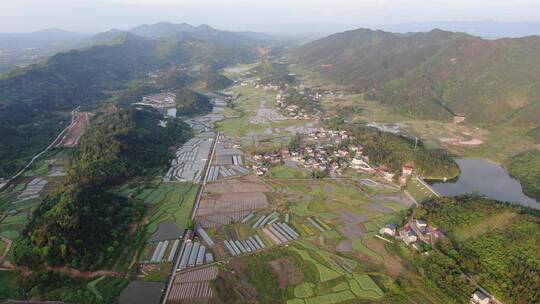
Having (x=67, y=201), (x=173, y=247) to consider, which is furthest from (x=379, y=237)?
(x=67, y=201)

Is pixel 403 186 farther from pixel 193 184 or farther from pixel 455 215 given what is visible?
pixel 193 184

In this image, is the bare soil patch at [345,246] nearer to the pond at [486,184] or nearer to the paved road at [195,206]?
the paved road at [195,206]

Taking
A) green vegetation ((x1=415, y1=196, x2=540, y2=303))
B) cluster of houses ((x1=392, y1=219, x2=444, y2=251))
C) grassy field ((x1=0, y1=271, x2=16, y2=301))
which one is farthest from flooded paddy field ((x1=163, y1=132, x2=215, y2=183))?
green vegetation ((x1=415, y1=196, x2=540, y2=303))

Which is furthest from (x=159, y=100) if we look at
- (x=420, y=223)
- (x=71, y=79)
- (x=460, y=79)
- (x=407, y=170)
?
(x=460, y=79)

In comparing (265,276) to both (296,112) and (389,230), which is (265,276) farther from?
(296,112)

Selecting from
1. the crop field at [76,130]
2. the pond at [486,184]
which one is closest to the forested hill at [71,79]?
the crop field at [76,130]
